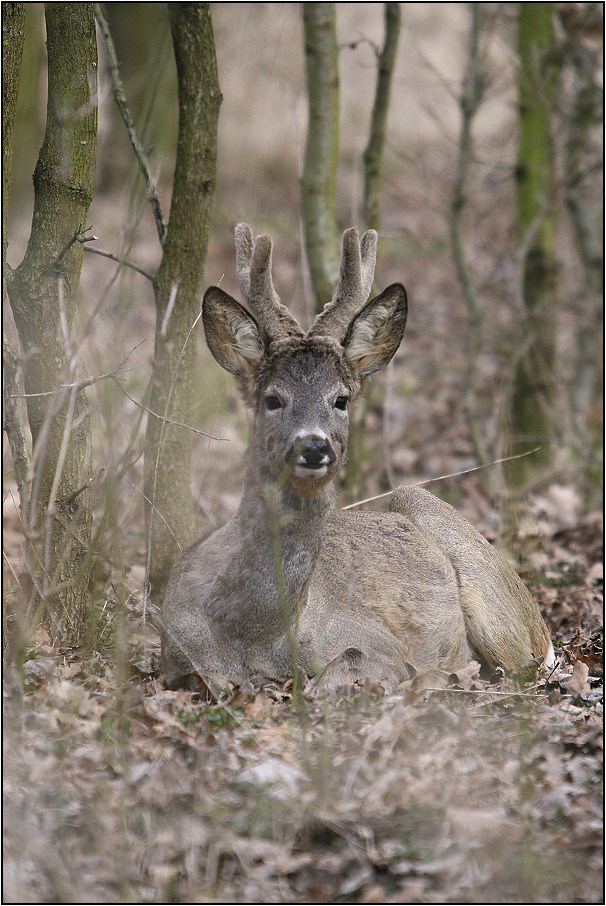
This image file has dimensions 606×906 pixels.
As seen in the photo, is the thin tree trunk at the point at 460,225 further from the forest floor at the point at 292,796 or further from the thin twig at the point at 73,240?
the thin twig at the point at 73,240

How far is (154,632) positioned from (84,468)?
117 cm

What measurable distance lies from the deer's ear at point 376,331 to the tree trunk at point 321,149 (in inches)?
80.8

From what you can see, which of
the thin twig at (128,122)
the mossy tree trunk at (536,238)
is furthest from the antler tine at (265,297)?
the mossy tree trunk at (536,238)

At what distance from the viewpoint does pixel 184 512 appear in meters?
6.17

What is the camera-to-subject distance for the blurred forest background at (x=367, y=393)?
343 centimetres

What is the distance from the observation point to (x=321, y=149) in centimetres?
725

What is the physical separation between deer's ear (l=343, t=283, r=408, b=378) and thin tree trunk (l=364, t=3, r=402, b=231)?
2.85 meters

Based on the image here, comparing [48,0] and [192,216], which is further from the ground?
[48,0]

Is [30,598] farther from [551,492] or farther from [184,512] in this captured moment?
[551,492]

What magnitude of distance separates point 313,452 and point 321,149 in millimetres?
3503

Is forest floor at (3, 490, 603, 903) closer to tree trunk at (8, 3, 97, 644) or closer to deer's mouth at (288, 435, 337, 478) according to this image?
tree trunk at (8, 3, 97, 644)

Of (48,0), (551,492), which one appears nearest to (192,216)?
(48,0)

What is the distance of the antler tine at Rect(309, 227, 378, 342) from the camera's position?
513cm

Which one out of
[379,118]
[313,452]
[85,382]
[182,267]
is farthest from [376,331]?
[379,118]
